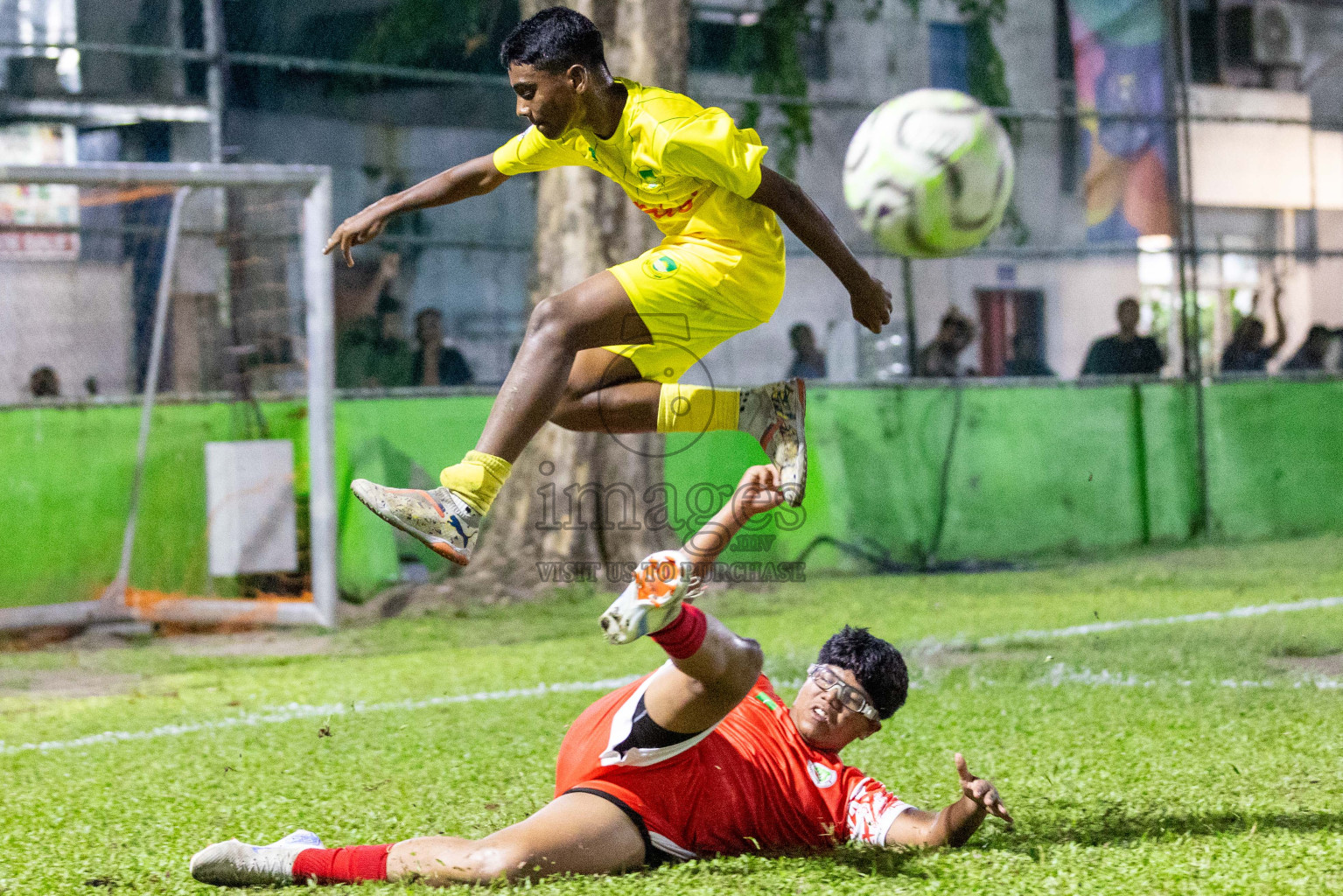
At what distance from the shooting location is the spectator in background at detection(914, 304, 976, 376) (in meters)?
10.4

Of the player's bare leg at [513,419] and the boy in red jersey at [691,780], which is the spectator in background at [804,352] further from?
the boy in red jersey at [691,780]

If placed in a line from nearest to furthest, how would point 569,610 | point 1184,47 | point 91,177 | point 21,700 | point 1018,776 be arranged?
point 1018,776
point 21,700
point 91,177
point 569,610
point 1184,47

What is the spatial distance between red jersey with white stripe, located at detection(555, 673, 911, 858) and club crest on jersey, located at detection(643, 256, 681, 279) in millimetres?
1107

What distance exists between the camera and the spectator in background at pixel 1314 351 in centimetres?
1125

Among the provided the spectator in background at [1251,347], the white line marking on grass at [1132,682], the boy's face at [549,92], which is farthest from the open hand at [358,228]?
the spectator in background at [1251,347]

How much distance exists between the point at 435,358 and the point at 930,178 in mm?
5246

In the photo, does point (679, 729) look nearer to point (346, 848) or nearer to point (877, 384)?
point (346, 848)

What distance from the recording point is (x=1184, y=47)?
11.3 metres

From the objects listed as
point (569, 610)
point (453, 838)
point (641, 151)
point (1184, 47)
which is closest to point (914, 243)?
point (641, 151)

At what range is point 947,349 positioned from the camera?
1044 centimetres

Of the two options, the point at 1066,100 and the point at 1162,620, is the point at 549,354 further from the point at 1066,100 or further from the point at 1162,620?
the point at 1066,100

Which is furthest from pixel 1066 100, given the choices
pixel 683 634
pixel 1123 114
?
pixel 683 634

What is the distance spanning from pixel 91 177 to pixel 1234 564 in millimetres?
7750

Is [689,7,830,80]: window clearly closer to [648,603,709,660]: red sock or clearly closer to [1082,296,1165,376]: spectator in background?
[1082,296,1165,376]: spectator in background
